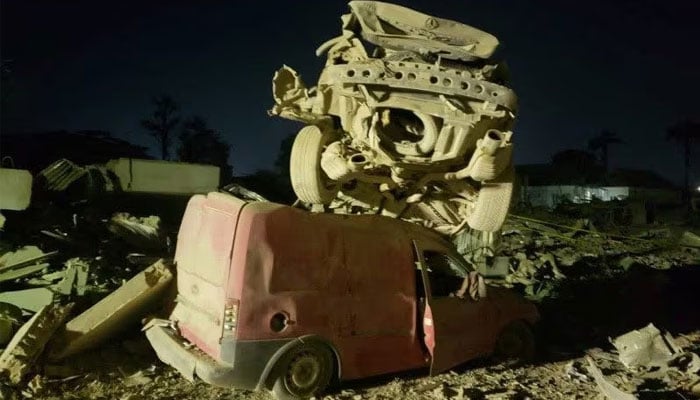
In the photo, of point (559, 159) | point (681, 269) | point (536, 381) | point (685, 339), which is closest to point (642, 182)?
point (559, 159)

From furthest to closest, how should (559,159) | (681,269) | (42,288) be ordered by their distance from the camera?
(559,159), (681,269), (42,288)

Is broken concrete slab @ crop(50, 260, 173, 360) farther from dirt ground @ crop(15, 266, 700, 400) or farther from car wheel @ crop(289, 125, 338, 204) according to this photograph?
car wheel @ crop(289, 125, 338, 204)

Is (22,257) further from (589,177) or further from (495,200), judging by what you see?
(589,177)

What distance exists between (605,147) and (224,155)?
41.9 metres

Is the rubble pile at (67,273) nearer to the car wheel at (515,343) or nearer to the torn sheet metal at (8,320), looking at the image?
the torn sheet metal at (8,320)

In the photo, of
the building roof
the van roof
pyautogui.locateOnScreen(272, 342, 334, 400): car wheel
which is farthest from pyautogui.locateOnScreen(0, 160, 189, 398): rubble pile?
the building roof

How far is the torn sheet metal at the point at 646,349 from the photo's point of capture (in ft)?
19.1

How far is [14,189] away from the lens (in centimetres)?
734

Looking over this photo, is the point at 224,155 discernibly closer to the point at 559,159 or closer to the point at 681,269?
the point at 681,269

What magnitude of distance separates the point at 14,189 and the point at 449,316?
21.0 ft

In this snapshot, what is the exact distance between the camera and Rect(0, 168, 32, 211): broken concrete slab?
23.7 feet

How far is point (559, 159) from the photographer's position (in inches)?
1893

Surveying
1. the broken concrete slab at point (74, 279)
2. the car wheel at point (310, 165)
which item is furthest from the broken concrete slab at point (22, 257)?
the car wheel at point (310, 165)

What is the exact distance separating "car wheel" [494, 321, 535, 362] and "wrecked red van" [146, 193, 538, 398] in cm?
62
